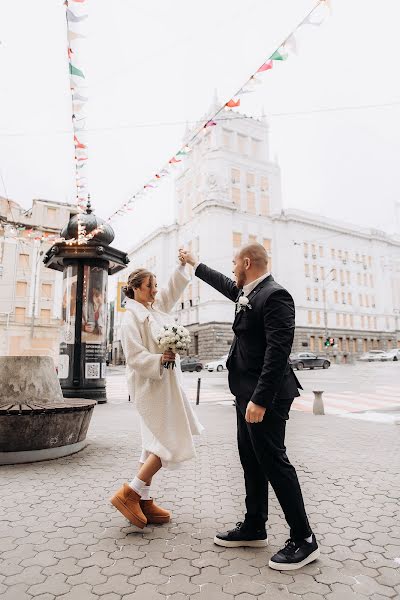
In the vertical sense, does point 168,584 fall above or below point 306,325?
below

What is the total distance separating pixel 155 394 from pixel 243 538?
1.14 m

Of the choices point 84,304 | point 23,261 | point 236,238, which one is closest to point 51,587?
point 84,304

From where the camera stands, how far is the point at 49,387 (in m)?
5.14

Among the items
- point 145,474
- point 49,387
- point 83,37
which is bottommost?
point 145,474

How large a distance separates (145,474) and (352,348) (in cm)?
5622

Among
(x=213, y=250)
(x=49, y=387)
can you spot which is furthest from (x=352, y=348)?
(x=49, y=387)

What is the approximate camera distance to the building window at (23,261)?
3803cm

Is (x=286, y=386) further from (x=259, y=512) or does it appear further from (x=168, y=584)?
(x=168, y=584)

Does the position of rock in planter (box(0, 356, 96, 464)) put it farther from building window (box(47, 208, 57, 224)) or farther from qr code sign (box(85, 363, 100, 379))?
building window (box(47, 208, 57, 224))

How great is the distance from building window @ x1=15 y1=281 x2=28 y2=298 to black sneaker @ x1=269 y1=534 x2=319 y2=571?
39.3 metres

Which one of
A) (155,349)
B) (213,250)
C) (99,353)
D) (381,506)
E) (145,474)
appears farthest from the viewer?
(213,250)

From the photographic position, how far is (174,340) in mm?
2861

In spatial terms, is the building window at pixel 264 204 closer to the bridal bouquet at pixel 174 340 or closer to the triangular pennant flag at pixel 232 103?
the triangular pennant flag at pixel 232 103

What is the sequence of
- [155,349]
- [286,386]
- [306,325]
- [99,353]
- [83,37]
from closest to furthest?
[286,386] → [155,349] → [83,37] → [99,353] → [306,325]
